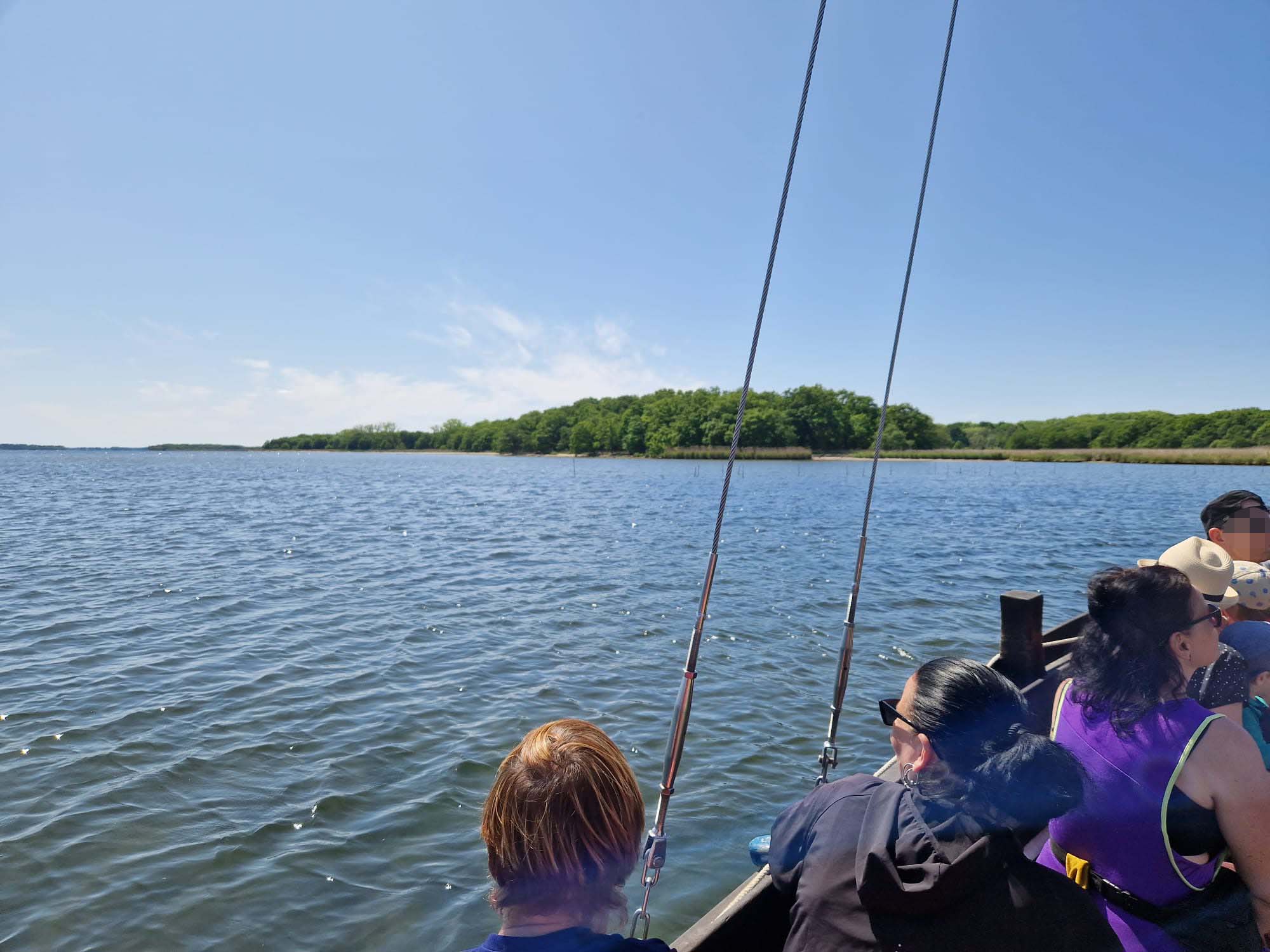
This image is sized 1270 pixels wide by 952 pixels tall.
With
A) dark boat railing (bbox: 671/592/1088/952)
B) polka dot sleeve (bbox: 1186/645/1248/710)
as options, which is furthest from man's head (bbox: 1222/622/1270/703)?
dark boat railing (bbox: 671/592/1088/952)

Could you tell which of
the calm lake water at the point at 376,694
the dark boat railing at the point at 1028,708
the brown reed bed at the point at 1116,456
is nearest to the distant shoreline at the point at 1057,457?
the brown reed bed at the point at 1116,456

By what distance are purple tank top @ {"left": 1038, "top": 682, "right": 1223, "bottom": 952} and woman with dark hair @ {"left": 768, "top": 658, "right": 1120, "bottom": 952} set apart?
0.39 m

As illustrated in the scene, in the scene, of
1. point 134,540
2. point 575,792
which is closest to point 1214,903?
point 575,792

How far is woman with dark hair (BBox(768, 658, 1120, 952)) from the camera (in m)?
1.79

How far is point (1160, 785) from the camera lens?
211 centimetres

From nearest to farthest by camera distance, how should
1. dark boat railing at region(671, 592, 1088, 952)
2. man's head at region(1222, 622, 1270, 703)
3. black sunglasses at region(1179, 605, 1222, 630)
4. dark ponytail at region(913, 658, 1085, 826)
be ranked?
dark ponytail at region(913, 658, 1085, 826), black sunglasses at region(1179, 605, 1222, 630), dark boat railing at region(671, 592, 1088, 952), man's head at region(1222, 622, 1270, 703)

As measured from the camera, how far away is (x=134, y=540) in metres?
21.2

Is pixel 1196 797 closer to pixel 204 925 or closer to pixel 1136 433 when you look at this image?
pixel 204 925

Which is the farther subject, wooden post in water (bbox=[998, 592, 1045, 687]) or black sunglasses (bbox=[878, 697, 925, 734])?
wooden post in water (bbox=[998, 592, 1045, 687])

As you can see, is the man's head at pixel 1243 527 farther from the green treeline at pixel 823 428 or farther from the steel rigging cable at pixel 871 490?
the green treeline at pixel 823 428

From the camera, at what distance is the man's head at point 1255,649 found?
3.25 m

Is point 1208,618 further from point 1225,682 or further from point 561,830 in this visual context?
point 561,830

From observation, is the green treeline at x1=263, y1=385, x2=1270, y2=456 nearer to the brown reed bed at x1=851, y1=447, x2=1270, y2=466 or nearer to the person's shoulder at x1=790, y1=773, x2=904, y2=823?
the brown reed bed at x1=851, y1=447, x2=1270, y2=466

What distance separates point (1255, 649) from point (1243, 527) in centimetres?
132
